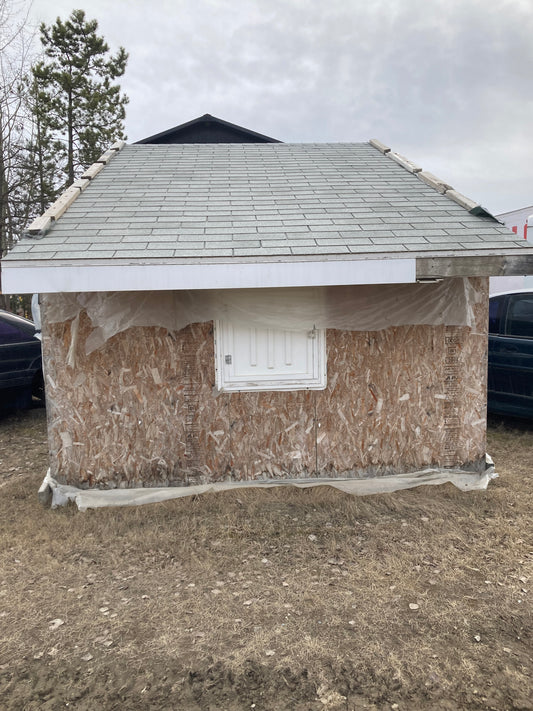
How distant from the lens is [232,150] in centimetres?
763

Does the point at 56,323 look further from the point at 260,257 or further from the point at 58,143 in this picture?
the point at 58,143

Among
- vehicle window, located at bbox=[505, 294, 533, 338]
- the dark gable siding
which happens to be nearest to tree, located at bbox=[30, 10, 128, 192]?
the dark gable siding

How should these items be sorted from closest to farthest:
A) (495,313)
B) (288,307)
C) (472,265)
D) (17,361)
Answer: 1. (472,265)
2. (288,307)
3. (495,313)
4. (17,361)

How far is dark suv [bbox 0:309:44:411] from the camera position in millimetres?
7512

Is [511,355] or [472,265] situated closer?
[472,265]

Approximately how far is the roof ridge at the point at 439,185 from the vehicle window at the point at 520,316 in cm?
202

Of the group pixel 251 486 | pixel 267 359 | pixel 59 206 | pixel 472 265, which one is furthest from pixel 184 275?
pixel 472 265

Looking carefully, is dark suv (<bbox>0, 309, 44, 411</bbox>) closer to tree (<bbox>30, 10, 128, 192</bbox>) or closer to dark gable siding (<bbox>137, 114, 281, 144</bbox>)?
dark gable siding (<bbox>137, 114, 281, 144</bbox>)

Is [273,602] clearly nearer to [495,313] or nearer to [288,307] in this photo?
[288,307]

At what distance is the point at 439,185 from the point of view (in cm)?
575

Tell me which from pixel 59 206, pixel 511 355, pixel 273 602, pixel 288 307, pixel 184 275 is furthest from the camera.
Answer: pixel 511 355

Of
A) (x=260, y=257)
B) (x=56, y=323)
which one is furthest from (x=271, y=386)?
(x=56, y=323)

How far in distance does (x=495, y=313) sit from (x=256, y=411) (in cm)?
407

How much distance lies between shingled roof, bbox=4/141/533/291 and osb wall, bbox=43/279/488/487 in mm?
791
